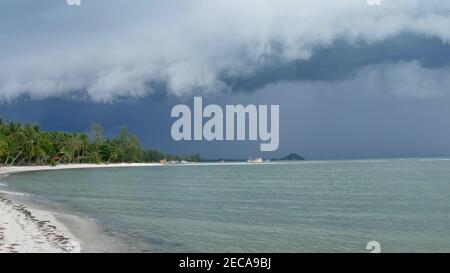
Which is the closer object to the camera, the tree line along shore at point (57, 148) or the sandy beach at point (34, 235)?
the sandy beach at point (34, 235)

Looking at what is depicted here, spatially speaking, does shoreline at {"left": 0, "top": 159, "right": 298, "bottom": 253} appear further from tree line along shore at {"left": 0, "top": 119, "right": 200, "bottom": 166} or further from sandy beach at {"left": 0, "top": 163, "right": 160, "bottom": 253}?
tree line along shore at {"left": 0, "top": 119, "right": 200, "bottom": 166}

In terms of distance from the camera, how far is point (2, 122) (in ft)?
288

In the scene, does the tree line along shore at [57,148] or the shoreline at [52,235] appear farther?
the tree line along shore at [57,148]

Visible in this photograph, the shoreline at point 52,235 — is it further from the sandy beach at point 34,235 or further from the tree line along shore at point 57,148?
the tree line along shore at point 57,148

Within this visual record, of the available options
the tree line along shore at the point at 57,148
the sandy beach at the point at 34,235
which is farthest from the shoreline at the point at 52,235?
the tree line along shore at the point at 57,148

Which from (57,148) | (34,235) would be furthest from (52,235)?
(57,148)

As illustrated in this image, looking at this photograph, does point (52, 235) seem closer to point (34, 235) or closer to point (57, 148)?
point (34, 235)

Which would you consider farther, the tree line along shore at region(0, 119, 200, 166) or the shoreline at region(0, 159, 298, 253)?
the tree line along shore at region(0, 119, 200, 166)

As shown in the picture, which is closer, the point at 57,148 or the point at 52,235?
the point at 52,235

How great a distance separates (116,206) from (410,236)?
15.7 metres

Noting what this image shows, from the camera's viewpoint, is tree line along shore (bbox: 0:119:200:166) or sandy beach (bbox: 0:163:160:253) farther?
tree line along shore (bbox: 0:119:200:166)

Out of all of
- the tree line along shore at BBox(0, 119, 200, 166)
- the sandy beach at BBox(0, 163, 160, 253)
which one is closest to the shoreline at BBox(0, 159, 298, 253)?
the sandy beach at BBox(0, 163, 160, 253)
